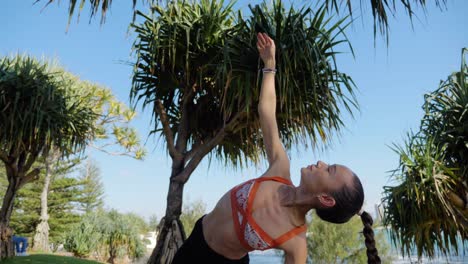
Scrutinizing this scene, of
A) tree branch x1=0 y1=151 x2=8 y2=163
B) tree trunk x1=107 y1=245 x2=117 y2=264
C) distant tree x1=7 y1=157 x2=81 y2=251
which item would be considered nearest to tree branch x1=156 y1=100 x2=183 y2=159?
tree branch x1=0 y1=151 x2=8 y2=163

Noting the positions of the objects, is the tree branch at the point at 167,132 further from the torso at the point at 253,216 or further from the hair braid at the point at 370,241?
the hair braid at the point at 370,241

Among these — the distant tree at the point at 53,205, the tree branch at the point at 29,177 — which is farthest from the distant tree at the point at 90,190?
the tree branch at the point at 29,177

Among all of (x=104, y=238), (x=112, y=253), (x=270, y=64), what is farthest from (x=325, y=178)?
(x=112, y=253)

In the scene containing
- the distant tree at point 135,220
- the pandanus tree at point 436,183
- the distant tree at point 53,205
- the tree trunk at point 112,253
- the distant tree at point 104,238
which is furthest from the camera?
the distant tree at point 53,205

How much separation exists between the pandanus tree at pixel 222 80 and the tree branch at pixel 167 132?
0.05ft

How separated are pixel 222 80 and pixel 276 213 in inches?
160

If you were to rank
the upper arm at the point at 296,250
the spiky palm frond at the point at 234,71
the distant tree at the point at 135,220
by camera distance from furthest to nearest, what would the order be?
the distant tree at the point at 135,220 → the spiky palm frond at the point at 234,71 → the upper arm at the point at 296,250

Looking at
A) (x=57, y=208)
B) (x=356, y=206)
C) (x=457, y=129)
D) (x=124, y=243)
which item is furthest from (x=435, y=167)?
(x=57, y=208)

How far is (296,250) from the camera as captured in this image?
121 centimetres

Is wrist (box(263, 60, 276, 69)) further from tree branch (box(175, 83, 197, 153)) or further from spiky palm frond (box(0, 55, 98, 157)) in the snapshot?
spiky palm frond (box(0, 55, 98, 157))

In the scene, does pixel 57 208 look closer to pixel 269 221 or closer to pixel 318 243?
pixel 318 243

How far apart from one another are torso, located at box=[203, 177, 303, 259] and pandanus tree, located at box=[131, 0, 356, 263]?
3304mm

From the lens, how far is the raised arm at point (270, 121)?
1517 mm

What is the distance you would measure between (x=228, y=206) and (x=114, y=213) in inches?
567
